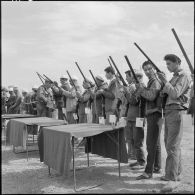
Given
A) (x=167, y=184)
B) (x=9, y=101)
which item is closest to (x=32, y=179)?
(x=167, y=184)

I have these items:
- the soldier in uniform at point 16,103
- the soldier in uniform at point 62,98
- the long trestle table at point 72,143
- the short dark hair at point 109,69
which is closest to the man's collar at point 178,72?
the long trestle table at point 72,143

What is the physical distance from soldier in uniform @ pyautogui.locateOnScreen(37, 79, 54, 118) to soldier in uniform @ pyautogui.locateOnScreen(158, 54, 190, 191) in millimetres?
6707

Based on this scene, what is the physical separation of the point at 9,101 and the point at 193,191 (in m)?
10.8

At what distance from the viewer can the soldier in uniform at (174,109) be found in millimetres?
5113

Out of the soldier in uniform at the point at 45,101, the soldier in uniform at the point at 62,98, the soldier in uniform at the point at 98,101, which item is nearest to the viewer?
the soldier in uniform at the point at 98,101

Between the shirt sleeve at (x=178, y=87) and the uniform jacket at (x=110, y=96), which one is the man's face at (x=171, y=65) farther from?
the uniform jacket at (x=110, y=96)

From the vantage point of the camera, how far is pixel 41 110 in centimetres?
1193

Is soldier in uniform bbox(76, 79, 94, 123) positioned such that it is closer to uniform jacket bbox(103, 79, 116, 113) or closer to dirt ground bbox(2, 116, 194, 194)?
uniform jacket bbox(103, 79, 116, 113)

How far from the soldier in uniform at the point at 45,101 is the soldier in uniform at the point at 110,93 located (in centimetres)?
327

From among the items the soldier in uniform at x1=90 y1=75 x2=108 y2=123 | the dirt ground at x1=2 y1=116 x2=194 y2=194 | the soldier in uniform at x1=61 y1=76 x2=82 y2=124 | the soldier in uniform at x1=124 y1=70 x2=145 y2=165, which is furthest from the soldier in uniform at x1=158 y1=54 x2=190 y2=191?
the soldier in uniform at x1=61 y1=76 x2=82 y2=124

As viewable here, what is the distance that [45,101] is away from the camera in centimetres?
1161

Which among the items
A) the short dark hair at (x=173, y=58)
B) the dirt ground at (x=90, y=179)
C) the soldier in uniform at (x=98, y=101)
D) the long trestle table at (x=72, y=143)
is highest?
the short dark hair at (x=173, y=58)

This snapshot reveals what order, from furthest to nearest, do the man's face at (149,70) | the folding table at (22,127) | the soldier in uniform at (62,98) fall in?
1. the soldier in uniform at (62,98)
2. the folding table at (22,127)
3. the man's face at (149,70)

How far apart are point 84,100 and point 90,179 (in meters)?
4.13
